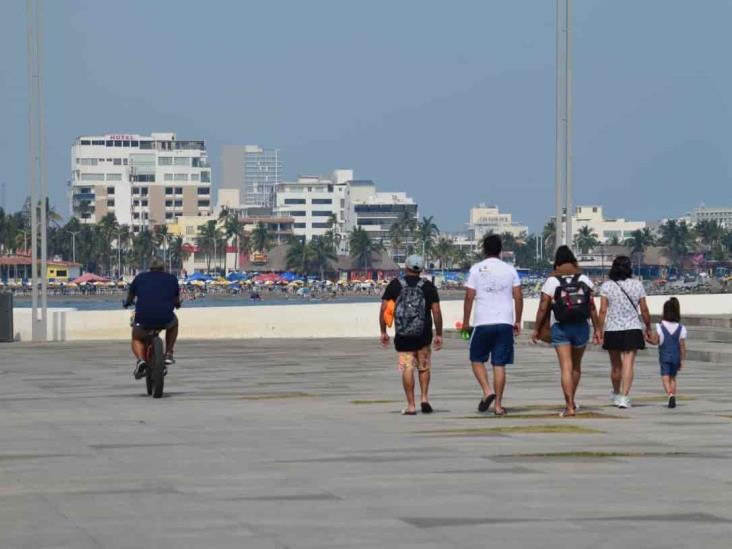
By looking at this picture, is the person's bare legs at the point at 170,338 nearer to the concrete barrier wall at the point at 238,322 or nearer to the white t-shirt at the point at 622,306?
the white t-shirt at the point at 622,306

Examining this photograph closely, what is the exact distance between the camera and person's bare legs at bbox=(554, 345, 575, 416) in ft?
54.3

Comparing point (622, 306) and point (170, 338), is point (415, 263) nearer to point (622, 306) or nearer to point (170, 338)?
point (622, 306)

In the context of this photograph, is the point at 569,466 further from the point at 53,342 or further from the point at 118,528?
the point at 53,342

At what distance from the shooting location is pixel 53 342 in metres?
39.9

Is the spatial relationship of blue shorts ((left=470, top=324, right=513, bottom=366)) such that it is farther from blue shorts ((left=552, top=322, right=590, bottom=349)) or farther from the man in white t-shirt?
blue shorts ((left=552, top=322, right=590, bottom=349))

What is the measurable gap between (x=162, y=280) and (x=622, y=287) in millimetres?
5744

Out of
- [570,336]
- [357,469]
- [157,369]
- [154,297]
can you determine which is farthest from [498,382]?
[154,297]

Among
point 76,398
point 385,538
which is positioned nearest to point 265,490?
point 385,538

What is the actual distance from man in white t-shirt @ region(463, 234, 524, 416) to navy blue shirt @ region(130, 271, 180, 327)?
4994 mm

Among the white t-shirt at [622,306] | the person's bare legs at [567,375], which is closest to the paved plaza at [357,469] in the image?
the person's bare legs at [567,375]

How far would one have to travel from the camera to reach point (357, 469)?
12000mm

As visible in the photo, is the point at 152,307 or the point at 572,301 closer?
the point at 572,301

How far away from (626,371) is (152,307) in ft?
19.0

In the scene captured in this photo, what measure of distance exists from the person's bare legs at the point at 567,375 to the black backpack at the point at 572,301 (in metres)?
0.28
